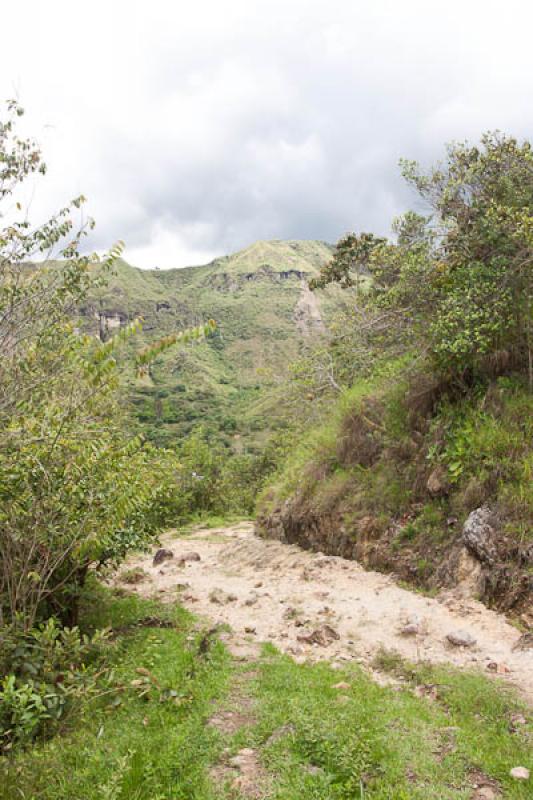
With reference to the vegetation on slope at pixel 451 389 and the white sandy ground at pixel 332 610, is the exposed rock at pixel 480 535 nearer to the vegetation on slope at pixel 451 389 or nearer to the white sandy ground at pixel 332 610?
the vegetation on slope at pixel 451 389

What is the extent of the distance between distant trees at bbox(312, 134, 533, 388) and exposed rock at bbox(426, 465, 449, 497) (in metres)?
2.42

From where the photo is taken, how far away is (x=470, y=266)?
11.1 metres

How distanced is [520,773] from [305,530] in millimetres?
11104

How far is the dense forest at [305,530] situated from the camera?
478 cm

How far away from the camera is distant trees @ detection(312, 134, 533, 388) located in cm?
1062

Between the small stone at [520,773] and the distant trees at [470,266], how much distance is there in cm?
755

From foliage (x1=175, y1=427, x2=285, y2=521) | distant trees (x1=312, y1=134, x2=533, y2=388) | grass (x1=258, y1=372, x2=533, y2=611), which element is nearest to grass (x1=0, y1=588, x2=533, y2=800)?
grass (x1=258, y1=372, x2=533, y2=611)

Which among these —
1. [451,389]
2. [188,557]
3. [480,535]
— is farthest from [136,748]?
[188,557]

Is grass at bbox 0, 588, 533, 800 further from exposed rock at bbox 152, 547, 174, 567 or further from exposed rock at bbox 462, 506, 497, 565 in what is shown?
exposed rock at bbox 152, 547, 174, 567

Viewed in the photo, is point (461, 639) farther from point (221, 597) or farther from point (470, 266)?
point (470, 266)

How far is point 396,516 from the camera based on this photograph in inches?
478

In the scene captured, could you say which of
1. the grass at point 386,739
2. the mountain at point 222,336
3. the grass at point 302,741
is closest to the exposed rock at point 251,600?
the grass at point 302,741

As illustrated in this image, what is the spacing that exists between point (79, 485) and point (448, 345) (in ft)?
25.7

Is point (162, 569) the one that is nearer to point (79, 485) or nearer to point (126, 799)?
point (79, 485)
